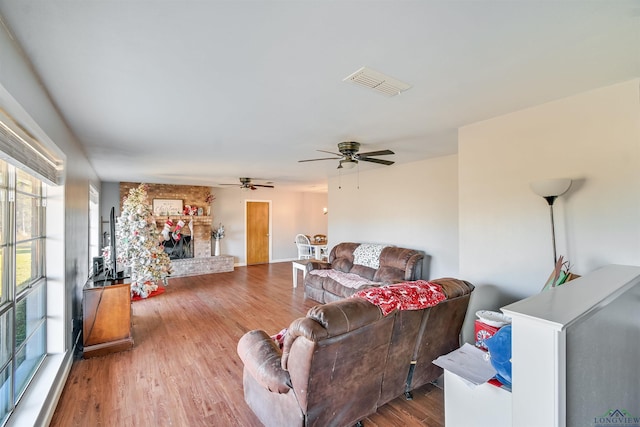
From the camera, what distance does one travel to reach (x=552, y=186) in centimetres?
212

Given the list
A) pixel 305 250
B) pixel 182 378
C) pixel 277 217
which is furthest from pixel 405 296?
pixel 277 217

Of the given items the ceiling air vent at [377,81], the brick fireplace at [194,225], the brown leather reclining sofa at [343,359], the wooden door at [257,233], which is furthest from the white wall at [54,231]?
the wooden door at [257,233]

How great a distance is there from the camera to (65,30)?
137 cm

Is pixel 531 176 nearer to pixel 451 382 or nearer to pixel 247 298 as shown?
pixel 451 382

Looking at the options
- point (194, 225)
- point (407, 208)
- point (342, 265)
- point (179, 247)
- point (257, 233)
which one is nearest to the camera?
point (407, 208)

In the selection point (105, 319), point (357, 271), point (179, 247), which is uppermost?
point (179, 247)

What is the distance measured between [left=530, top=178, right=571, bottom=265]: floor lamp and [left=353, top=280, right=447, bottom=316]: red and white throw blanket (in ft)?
3.44

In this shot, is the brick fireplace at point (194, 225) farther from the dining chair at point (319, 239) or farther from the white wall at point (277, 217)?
the dining chair at point (319, 239)

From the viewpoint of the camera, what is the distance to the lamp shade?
2086mm

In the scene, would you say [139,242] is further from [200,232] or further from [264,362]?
[264,362]

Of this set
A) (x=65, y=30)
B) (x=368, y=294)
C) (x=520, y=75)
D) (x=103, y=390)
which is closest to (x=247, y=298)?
(x=103, y=390)

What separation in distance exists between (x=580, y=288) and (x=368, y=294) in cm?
111

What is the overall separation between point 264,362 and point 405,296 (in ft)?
3.43

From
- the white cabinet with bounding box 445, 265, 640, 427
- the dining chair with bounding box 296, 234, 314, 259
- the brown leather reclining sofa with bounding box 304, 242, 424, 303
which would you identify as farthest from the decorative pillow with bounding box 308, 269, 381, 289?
the dining chair with bounding box 296, 234, 314, 259
